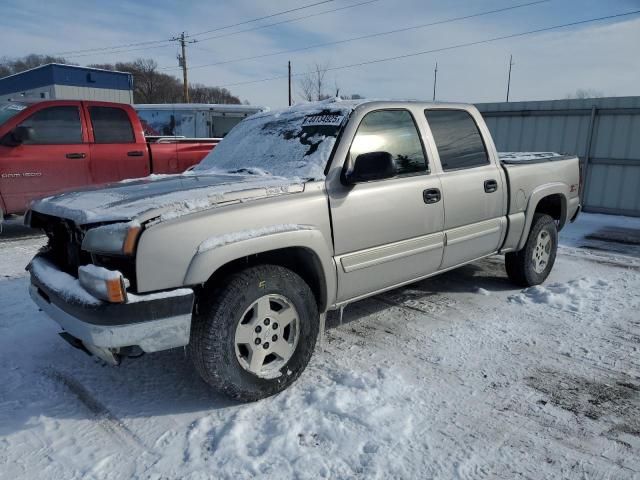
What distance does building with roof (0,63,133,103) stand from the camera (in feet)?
104

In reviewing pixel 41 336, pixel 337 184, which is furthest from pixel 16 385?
pixel 337 184

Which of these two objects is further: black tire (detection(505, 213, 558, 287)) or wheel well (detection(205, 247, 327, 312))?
black tire (detection(505, 213, 558, 287))

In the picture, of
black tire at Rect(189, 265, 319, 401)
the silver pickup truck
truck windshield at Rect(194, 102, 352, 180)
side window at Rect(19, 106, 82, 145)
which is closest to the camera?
the silver pickup truck

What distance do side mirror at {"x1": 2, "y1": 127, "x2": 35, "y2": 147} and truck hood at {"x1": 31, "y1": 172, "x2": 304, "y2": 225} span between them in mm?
4257

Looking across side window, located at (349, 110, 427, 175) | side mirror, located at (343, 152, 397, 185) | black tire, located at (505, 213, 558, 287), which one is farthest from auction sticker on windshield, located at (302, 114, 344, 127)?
black tire, located at (505, 213, 558, 287)

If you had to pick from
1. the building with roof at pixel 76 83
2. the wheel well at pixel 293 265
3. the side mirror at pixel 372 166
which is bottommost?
the wheel well at pixel 293 265

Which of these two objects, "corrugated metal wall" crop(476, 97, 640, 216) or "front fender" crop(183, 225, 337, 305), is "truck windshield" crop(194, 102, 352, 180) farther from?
"corrugated metal wall" crop(476, 97, 640, 216)

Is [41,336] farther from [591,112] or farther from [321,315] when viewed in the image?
[591,112]

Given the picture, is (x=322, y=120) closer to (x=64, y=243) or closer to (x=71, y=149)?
(x=64, y=243)

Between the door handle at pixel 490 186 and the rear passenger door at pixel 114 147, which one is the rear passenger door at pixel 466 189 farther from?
the rear passenger door at pixel 114 147

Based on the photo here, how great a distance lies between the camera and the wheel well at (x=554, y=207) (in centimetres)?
526

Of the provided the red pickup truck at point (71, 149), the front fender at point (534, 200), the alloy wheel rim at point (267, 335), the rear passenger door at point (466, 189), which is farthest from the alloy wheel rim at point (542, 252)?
the red pickup truck at point (71, 149)

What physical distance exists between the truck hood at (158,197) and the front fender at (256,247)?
0.22 meters

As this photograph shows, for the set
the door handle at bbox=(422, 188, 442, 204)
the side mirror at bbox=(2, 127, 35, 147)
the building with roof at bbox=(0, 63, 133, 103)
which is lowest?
the door handle at bbox=(422, 188, 442, 204)
